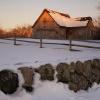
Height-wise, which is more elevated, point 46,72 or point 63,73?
point 46,72

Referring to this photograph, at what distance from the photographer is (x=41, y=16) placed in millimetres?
54656

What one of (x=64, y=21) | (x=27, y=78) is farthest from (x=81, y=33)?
(x=27, y=78)

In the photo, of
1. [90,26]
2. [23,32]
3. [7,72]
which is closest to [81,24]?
[90,26]

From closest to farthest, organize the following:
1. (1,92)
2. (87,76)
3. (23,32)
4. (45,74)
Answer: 1. (1,92)
2. (45,74)
3. (87,76)
4. (23,32)

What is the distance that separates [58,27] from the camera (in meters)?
51.9

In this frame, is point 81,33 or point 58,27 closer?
point 58,27

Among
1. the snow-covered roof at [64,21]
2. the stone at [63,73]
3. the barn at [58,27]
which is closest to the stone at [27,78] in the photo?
the stone at [63,73]

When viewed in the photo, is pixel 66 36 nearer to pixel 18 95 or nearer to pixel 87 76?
pixel 87 76

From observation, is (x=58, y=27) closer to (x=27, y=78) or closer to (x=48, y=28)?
(x=48, y=28)

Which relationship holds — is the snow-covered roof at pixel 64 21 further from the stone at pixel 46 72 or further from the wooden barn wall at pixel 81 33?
the stone at pixel 46 72

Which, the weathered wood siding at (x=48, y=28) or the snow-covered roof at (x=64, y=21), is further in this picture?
the snow-covered roof at (x=64, y=21)

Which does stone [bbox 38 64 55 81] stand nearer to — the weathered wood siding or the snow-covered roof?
the weathered wood siding

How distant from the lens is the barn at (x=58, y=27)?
52.0 m

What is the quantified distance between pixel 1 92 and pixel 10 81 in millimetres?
551
